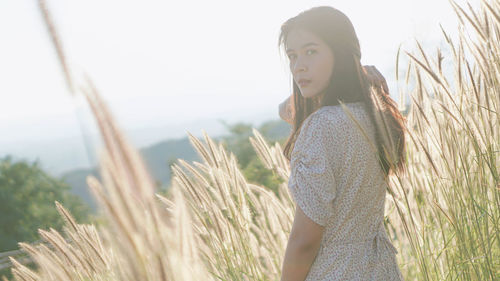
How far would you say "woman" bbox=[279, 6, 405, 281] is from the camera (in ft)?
3.65

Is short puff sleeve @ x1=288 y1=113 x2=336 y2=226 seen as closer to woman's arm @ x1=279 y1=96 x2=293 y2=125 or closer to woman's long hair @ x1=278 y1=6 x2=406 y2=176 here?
woman's long hair @ x1=278 y1=6 x2=406 y2=176

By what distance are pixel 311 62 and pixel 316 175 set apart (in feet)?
1.24

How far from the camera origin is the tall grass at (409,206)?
47 centimetres

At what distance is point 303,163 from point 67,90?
2.47 ft

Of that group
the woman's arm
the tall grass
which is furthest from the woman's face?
the woman's arm

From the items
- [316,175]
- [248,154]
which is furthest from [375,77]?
[248,154]

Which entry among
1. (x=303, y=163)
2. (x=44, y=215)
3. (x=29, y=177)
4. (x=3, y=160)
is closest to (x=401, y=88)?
(x=303, y=163)

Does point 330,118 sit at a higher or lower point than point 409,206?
higher

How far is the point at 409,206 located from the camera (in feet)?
4.64

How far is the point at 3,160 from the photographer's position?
15.9 ft

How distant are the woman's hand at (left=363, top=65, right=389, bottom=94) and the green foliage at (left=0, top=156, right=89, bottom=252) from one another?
3339 mm

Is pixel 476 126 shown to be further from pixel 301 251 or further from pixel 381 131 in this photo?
pixel 301 251

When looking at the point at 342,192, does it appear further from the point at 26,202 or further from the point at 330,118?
the point at 26,202

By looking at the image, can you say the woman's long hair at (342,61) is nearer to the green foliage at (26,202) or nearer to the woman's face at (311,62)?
the woman's face at (311,62)
